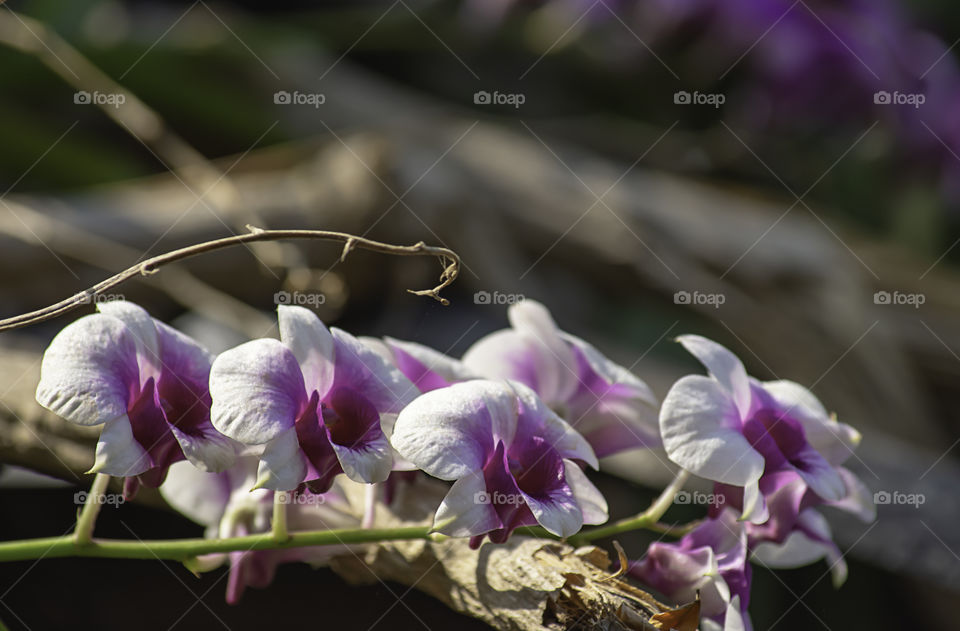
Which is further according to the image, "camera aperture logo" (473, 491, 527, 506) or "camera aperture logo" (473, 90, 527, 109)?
"camera aperture logo" (473, 90, 527, 109)

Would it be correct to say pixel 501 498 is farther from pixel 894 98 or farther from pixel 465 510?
pixel 894 98

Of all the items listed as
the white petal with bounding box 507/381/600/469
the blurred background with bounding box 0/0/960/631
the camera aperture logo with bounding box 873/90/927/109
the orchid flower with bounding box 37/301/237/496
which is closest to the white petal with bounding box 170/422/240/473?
the orchid flower with bounding box 37/301/237/496

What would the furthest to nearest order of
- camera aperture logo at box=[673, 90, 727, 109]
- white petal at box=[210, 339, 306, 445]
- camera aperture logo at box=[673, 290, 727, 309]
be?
camera aperture logo at box=[673, 90, 727, 109]
camera aperture logo at box=[673, 290, 727, 309]
white petal at box=[210, 339, 306, 445]

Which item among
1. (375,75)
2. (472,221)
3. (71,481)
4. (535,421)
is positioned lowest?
(71,481)

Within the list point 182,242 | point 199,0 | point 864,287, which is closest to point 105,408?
point 182,242

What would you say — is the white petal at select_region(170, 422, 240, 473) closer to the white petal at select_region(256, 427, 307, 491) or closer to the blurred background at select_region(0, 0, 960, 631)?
the white petal at select_region(256, 427, 307, 491)

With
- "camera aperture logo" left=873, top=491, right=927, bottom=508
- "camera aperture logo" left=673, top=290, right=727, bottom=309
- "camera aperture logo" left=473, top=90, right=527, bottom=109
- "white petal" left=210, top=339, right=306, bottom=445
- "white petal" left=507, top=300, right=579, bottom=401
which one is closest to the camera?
"white petal" left=210, top=339, right=306, bottom=445

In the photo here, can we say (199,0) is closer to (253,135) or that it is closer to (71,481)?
(253,135)
